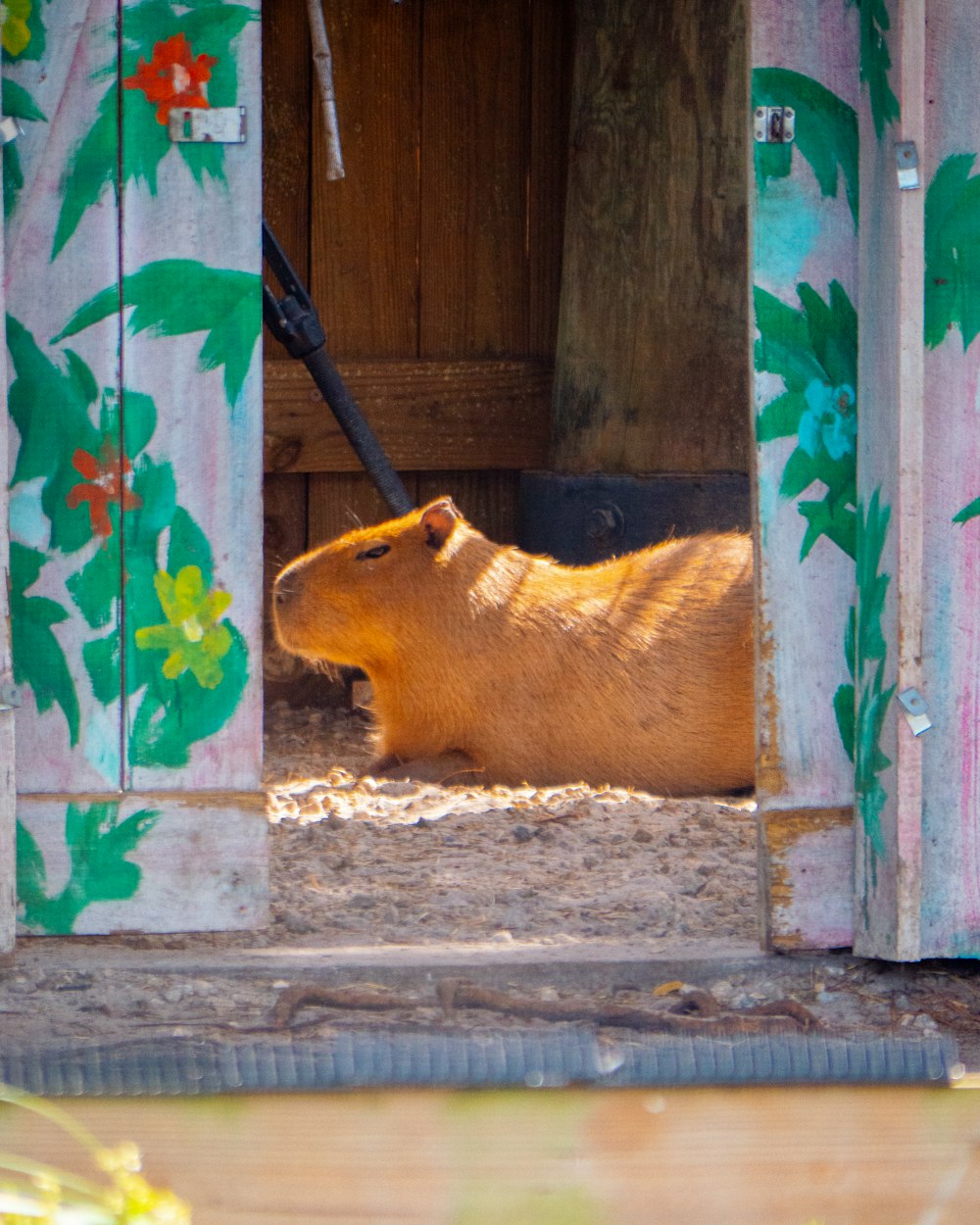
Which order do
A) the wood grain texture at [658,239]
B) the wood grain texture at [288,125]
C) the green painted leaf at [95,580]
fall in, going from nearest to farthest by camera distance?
1. the green painted leaf at [95,580]
2. the wood grain texture at [658,239]
3. the wood grain texture at [288,125]

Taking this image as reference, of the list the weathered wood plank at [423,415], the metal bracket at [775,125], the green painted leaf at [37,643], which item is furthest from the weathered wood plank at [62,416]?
the weathered wood plank at [423,415]

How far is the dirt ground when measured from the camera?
9.18 ft

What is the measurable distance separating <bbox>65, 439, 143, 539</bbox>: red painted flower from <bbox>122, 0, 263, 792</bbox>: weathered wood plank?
3 centimetres

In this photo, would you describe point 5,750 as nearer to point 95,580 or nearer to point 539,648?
point 95,580

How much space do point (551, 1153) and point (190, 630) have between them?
5.34ft

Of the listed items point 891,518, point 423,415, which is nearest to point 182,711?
point 891,518

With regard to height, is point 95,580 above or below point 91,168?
below

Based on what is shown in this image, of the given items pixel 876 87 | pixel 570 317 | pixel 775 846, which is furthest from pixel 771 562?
pixel 570 317

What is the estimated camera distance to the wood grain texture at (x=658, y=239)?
5406mm

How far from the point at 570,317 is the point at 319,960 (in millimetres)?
3090

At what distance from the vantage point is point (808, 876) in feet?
10.1

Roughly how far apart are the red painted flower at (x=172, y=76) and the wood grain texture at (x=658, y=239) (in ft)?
9.03

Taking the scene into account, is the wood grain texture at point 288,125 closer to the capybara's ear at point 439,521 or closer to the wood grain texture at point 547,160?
the wood grain texture at point 547,160

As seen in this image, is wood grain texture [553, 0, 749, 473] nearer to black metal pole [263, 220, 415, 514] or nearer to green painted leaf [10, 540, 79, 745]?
black metal pole [263, 220, 415, 514]
